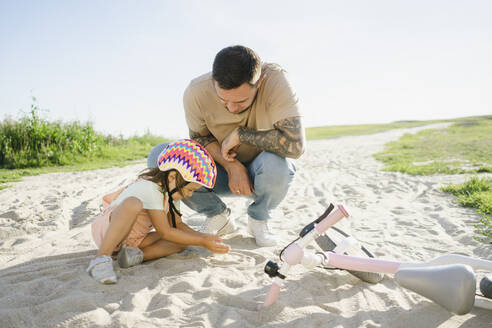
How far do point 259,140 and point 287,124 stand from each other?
0.89 ft

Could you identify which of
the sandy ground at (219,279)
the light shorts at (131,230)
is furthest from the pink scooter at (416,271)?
the light shorts at (131,230)

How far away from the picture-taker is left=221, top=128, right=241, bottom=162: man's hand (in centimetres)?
304

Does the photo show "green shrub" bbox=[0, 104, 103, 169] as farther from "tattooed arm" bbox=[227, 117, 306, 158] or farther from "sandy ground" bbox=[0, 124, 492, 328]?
"tattooed arm" bbox=[227, 117, 306, 158]

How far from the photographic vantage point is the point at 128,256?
250 cm

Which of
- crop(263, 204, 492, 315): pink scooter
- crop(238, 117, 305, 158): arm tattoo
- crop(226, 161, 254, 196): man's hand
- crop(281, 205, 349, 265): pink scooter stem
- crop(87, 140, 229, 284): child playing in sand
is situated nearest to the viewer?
crop(263, 204, 492, 315): pink scooter

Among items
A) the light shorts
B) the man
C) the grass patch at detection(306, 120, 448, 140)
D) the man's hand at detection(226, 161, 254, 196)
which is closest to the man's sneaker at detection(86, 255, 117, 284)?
the light shorts

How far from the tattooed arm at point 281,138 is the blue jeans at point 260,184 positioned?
0.09 meters

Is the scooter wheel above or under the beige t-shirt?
under

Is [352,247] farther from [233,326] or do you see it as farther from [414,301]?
[233,326]

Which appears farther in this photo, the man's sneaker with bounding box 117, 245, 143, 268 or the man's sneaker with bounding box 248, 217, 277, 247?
the man's sneaker with bounding box 248, 217, 277, 247

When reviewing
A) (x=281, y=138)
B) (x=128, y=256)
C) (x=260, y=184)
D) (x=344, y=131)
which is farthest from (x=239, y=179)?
(x=344, y=131)

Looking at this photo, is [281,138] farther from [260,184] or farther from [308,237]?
[308,237]

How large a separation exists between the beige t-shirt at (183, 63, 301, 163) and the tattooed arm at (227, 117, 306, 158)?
7 centimetres

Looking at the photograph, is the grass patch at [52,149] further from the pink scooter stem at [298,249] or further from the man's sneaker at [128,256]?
the pink scooter stem at [298,249]
